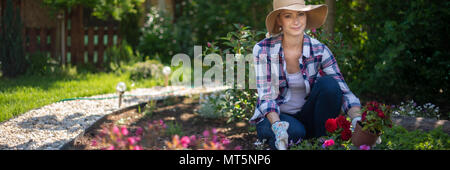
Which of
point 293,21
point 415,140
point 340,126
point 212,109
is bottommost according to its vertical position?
point 212,109

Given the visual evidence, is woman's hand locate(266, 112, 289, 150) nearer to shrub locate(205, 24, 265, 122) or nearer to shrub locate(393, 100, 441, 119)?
shrub locate(205, 24, 265, 122)

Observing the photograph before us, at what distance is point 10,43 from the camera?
20.0ft

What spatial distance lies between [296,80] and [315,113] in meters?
0.29

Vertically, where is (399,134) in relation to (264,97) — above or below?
below

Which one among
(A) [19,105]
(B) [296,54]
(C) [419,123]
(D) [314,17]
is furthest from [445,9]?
(A) [19,105]

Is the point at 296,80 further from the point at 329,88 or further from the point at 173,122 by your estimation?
the point at 173,122

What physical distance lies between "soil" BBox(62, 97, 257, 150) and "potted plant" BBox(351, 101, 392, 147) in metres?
0.91

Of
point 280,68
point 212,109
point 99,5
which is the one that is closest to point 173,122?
point 212,109

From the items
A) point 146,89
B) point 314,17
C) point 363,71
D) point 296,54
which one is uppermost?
point 314,17

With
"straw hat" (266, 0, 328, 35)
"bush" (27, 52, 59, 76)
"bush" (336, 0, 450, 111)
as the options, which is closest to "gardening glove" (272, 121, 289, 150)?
"straw hat" (266, 0, 328, 35)
